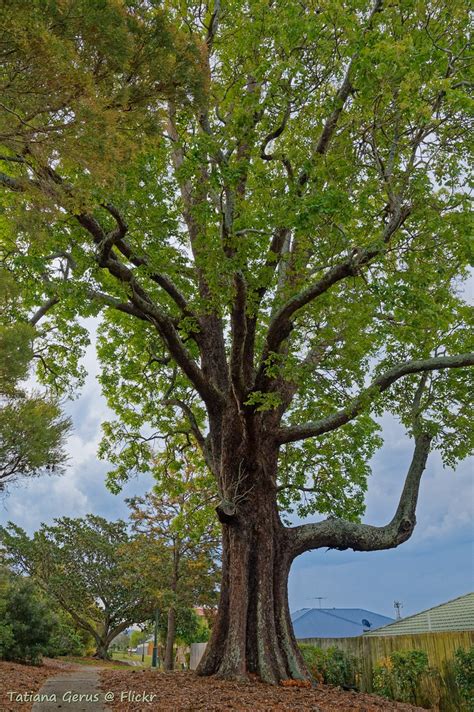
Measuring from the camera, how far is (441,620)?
15016 millimetres

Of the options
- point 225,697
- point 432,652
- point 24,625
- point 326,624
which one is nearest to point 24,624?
point 24,625

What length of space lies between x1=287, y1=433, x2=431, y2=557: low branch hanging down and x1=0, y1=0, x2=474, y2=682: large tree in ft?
0.12

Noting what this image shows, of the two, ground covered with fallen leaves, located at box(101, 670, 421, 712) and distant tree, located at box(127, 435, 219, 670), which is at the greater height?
distant tree, located at box(127, 435, 219, 670)

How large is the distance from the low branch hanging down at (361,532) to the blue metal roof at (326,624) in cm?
1075

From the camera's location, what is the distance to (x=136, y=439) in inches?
480

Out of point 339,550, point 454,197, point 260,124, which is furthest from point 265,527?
point 260,124

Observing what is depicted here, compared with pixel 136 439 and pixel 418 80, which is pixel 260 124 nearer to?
pixel 418 80

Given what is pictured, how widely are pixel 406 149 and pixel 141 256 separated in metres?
4.26

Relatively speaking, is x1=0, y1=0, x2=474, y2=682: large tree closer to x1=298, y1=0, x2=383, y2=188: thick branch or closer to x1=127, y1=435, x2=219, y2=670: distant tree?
x1=298, y1=0, x2=383, y2=188: thick branch

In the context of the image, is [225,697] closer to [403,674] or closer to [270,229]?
[403,674]

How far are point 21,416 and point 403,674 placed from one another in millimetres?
8169

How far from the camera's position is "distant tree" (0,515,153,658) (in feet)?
77.3

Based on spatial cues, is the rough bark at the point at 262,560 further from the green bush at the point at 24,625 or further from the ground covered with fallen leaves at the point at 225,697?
the green bush at the point at 24,625

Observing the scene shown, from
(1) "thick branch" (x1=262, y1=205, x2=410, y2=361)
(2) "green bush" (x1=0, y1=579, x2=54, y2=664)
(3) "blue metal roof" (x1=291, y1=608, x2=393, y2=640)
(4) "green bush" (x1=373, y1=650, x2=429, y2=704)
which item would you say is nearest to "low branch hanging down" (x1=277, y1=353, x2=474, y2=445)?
(1) "thick branch" (x1=262, y1=205, x2=410, y2=361)
